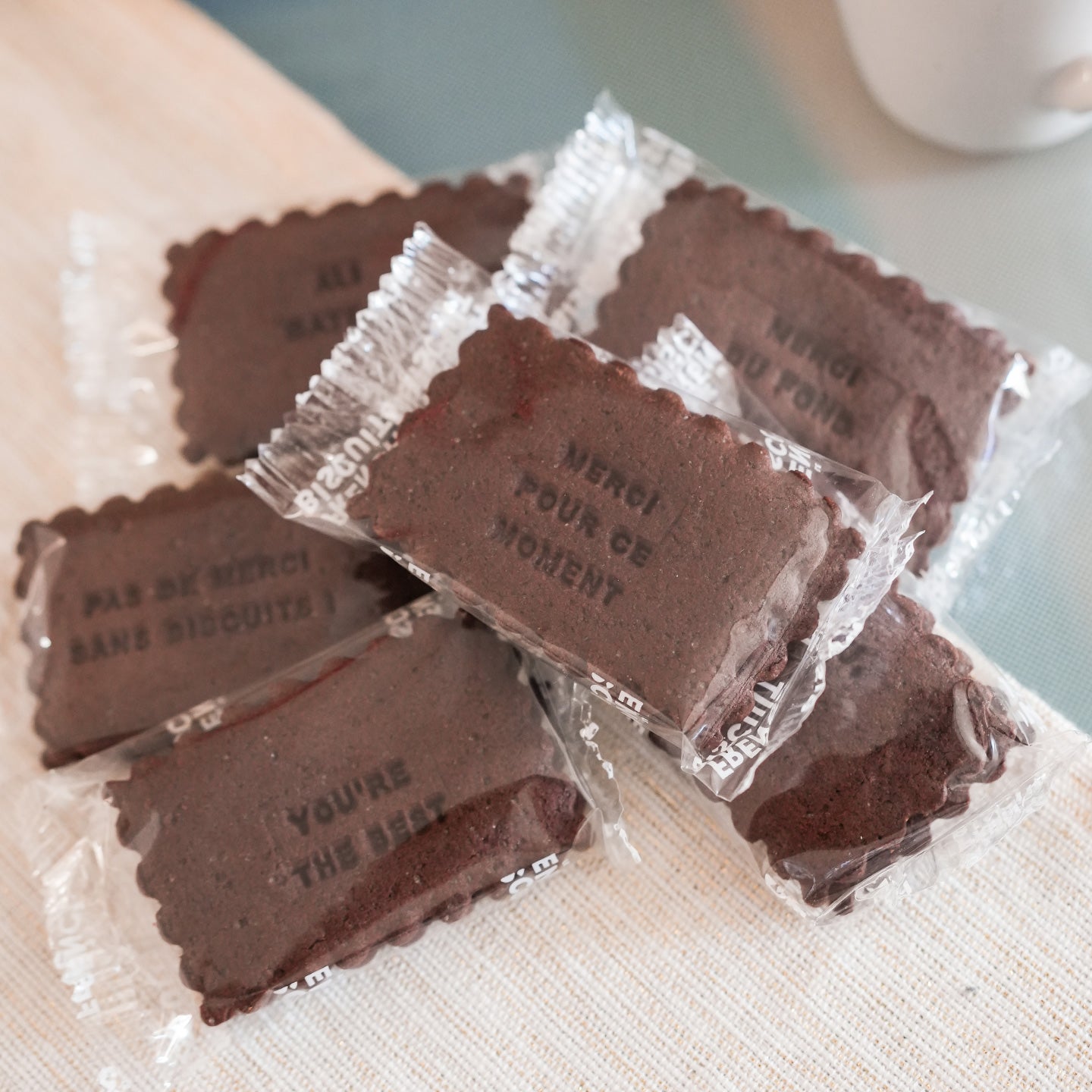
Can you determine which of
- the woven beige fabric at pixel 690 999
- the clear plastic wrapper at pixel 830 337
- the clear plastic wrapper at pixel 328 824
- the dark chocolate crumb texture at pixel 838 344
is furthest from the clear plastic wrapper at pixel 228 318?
the woven beige fabric at pixel 690 999

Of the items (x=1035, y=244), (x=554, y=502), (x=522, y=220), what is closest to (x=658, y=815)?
(x=554, y=502)

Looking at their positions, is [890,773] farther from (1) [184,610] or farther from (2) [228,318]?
(2) [228,318]

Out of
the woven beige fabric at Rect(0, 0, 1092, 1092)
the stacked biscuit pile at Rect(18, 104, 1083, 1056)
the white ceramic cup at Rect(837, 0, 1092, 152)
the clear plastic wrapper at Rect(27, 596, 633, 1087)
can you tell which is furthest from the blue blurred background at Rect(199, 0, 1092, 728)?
the clear plastic wrapper at Rect(27, 596, 633, 1087)

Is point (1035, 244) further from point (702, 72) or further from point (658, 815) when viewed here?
point (658, 815)

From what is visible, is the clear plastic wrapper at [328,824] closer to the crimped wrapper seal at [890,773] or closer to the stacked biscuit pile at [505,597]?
the stacked biscuit pile at [505,597]

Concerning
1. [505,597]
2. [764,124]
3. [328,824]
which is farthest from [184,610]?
[764,124]

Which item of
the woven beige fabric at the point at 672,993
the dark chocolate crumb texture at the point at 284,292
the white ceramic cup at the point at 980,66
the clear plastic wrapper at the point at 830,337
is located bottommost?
the woven beige fabric at the point at 672,993
